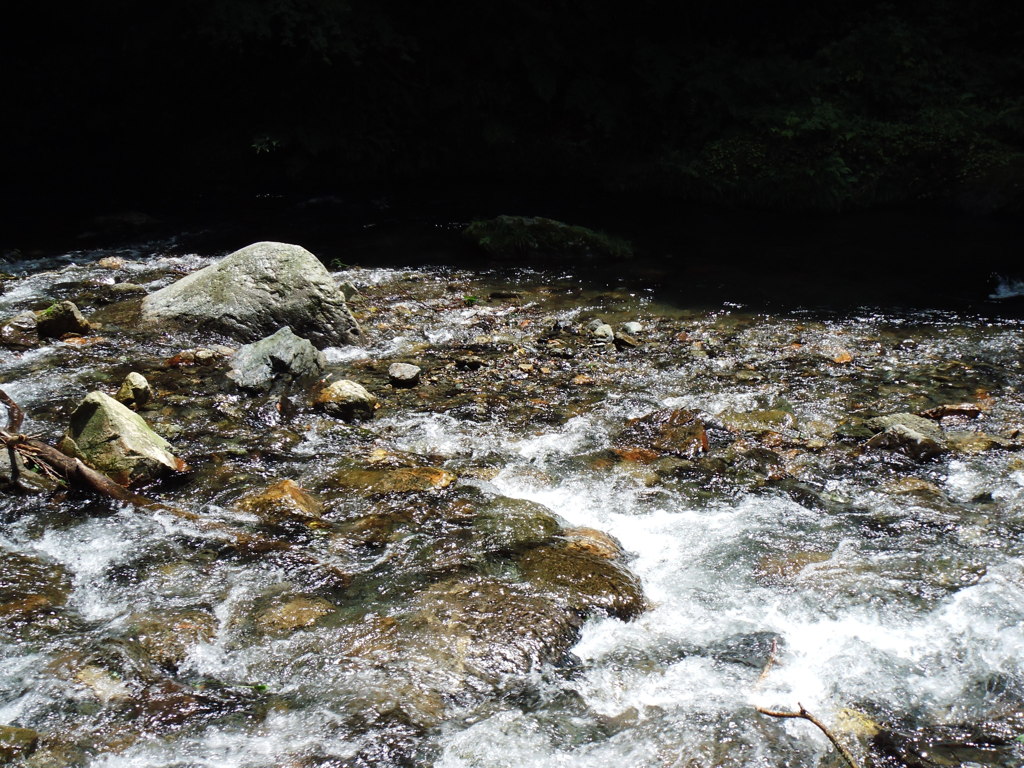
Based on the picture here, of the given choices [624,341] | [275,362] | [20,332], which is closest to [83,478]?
[275,362]

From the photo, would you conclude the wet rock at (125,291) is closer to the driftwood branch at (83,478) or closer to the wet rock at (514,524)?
the driftwood branch at (83,478)

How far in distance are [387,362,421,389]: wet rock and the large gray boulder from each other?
103 cm

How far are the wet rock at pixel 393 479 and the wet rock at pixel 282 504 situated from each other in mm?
271

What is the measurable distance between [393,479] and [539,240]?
6.05 metres

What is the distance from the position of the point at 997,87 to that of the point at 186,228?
14005 mm

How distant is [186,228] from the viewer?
36.0 feet

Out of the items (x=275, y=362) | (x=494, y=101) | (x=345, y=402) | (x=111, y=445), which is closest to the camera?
(x=111, y=445)

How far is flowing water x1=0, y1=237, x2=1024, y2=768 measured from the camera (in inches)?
104

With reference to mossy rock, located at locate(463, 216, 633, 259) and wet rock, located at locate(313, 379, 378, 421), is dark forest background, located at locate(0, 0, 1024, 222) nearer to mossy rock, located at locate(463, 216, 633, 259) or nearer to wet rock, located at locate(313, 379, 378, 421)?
mossy rock, located at locate(463, 216, 633, 259)

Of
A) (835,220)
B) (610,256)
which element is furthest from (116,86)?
(835,220)

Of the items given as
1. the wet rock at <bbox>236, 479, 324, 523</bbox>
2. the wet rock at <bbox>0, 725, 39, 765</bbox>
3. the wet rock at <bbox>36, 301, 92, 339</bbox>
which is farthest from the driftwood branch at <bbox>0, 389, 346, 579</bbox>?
the wet rock at <bbox>36, 301, 92, 339</bbox>

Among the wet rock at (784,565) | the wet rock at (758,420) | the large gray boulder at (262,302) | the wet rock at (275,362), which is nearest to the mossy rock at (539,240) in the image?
the large gray boulder at (262,302)

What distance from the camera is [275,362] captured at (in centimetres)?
558

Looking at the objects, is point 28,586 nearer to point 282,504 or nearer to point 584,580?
point 282,504
